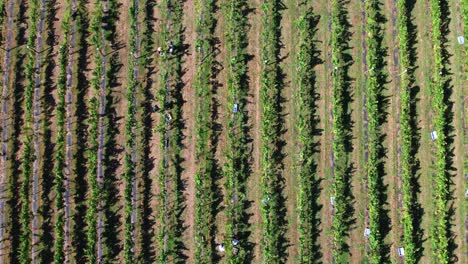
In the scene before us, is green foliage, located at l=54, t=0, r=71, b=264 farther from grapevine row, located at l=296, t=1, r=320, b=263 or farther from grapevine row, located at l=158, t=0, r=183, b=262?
grapevine row, located at l=296, t=1, r=320, b=263

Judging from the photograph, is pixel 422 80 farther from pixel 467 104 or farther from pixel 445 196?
pixel 445 196

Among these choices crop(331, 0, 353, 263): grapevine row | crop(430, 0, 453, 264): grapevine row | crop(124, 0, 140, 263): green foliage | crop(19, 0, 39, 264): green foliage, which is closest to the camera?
crop(19, 0, 39, 264): green foliage

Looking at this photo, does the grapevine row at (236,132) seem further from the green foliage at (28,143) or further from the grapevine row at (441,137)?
the green foliage at (28,143)

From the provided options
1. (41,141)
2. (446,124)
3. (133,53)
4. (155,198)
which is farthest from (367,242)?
(41,141)

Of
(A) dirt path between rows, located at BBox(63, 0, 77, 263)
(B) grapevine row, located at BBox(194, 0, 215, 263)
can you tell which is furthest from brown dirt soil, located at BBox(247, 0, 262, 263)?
(A) dirt path between rows, located at BBox(63, 0, 77, 263)

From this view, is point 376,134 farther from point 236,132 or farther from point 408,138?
point 236,132

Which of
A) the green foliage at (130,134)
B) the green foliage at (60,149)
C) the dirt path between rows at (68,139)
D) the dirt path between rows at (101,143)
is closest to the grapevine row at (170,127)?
the green foliage at (130,134)
